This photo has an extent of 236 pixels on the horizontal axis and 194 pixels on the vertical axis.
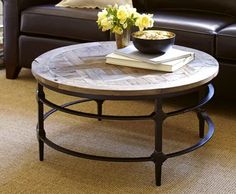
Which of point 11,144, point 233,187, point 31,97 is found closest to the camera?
point 233,187

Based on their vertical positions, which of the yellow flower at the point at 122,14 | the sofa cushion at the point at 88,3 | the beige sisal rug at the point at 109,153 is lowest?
the beige sisal rug at the point at 109,153

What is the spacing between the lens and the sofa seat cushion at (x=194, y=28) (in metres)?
2.35

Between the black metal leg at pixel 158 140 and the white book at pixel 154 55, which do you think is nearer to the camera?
the black metal leg at pixel 158 140

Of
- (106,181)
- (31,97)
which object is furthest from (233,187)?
(31,97)

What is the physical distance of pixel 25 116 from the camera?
7.92ft

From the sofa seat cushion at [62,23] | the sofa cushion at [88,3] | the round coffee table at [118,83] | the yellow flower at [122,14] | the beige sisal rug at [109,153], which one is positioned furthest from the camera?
the sofa cushion at [88,3]

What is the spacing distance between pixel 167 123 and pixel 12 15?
1206 mm

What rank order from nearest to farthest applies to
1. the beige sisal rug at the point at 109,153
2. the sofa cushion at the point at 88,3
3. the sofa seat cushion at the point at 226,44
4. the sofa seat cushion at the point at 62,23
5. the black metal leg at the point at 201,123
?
the beige sisal rug at the point at 109,153 → the black metal leg at the point at 201,123 → the sofa seat cushion at the point at 226,44 → the sofa seat cushion at the point at 62,23 → the sofa cushion at the point at 88,3

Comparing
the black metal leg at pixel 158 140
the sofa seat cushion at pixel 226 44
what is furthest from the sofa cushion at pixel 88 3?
the black metal leg at pixel 158 140

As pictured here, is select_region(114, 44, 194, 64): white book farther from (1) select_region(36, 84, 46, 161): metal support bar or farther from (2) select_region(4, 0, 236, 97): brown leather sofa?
(2) select_region(4, 0, 236, 97): brown leather sofa

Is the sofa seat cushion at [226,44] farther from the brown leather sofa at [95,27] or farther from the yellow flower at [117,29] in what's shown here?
the yellow flower at [117,29]

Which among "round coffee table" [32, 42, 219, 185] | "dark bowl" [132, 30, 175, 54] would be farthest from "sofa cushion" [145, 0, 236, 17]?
"dark bowl" [132, 30, 175, 54]

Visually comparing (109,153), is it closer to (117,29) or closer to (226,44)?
(117,29)

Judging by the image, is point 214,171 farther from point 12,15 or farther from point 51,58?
point 12,15
